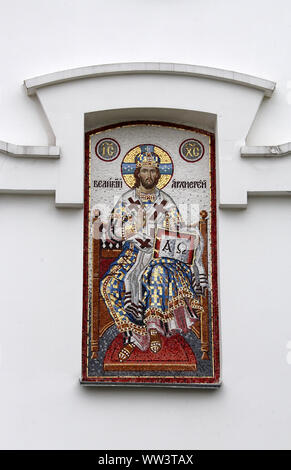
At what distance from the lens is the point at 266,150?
25.5 ft

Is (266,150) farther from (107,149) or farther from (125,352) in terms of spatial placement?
(125,352)

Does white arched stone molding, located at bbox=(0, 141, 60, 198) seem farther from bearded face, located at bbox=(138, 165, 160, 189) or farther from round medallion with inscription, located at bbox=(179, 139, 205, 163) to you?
round medallion with inscription, located at bbox=(179, 139, 205, 163)

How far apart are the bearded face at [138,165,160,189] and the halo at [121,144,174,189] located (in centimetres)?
4

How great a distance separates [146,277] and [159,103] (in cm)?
167

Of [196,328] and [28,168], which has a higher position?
[28,168]

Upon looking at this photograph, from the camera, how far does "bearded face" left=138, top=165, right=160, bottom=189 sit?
7992mm

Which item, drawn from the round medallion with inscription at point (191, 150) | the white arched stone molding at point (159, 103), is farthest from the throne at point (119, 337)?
the round medallion with inscription at point (191, 150)

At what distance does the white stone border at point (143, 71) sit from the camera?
25.6 ft

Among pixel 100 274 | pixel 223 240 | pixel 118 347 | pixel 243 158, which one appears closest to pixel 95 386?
pixel 118 347

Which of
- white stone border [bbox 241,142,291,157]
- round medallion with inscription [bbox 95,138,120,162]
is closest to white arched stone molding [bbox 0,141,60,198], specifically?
round medallion with inscription [bbox 95,138,120,162]

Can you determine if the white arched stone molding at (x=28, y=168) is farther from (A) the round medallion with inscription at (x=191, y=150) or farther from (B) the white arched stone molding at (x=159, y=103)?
(A) the round medallion with inscription at (x=191, y=150)

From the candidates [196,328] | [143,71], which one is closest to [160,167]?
[143,71]

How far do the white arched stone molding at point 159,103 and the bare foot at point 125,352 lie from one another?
1401 millimetres
